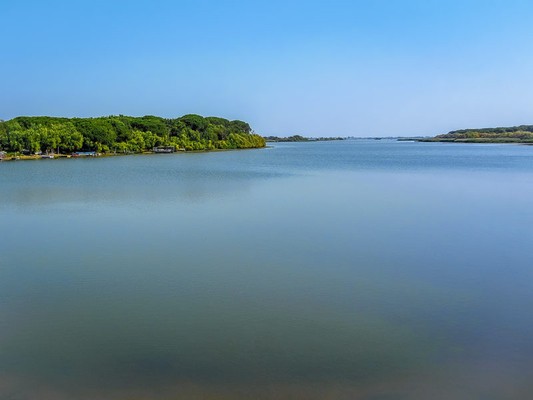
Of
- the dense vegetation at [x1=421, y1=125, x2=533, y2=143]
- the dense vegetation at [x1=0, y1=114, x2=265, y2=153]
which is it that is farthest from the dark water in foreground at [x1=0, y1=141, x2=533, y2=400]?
the dense vegetation at [x1=421, y1=125, x2=533, y2=143]

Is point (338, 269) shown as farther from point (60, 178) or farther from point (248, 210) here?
point (60, 178)

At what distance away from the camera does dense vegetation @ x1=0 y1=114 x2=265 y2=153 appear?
144 feet

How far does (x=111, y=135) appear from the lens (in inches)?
1966

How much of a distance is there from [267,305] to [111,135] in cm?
4748

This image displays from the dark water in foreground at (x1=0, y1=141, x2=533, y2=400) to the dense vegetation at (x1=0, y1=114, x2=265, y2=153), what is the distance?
1386 inches

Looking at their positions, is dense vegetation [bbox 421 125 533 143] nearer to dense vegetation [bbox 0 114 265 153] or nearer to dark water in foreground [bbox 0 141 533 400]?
dense vegetation [bbox 0 114 265 153]

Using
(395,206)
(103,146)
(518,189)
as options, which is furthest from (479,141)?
(395,206)

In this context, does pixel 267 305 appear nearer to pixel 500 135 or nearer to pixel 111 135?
pixel 111 135

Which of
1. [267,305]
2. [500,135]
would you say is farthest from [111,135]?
[500,135]

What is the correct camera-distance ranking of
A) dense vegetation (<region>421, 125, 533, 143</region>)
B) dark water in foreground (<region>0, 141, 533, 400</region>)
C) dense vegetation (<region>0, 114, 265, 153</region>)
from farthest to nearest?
dense vegetation (<region>421, 125, 533, 143</region>), dense vegetation (<region>0, 114, 265, 153</region>), dark water in foreground (<region>0, 141, 533, 400</region>)

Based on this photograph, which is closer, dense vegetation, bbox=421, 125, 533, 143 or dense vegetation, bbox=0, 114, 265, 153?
dense vegetation, bbox=0, 114, 265, 153

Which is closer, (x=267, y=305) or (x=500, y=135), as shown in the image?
(x=267, y=305)

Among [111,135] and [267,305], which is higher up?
[111,135]

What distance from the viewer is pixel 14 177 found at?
2434 cm
